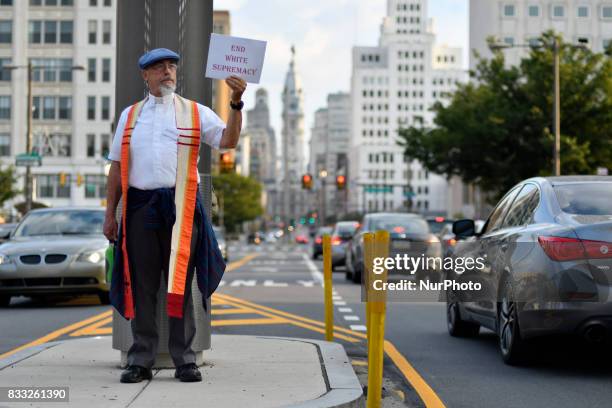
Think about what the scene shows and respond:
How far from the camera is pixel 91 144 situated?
315ft

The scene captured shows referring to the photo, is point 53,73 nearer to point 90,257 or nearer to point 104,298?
point 104,298

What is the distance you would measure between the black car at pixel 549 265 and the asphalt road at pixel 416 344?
0.36 m

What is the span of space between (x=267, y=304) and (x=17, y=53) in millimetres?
79892

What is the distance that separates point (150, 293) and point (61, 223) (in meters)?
11.0

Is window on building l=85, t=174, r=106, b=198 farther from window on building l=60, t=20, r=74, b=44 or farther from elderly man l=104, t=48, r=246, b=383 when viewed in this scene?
elderly man l=104, t=48, r=246, b=383

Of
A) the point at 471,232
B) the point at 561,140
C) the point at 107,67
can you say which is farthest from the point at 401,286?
the point at 107,67

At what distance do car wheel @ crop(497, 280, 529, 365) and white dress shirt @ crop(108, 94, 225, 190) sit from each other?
3061 mm

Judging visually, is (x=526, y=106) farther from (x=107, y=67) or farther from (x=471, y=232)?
(x=107, y=67)

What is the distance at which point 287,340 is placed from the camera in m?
10.6

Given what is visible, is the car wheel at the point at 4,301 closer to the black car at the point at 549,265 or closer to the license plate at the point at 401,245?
the black car at the point at 549,265

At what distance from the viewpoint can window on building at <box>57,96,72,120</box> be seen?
9519 centimetres

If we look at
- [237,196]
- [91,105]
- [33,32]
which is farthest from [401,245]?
[237,196]

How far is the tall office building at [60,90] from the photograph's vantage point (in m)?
94.1

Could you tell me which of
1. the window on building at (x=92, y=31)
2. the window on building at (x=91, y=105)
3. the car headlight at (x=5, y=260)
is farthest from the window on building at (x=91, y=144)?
the car headlight at (x=5, y=260)
